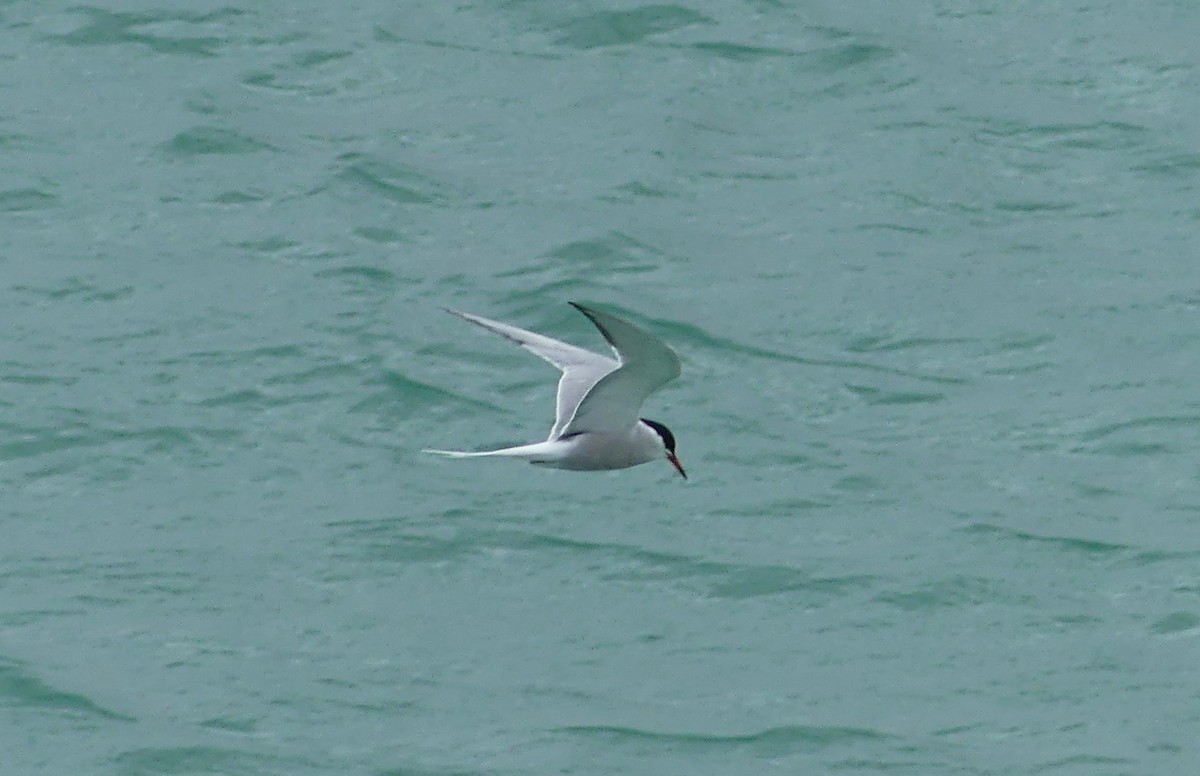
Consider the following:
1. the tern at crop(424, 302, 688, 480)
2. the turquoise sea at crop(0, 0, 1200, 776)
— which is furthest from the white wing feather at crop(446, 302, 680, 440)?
the turquoise sea at crop(0, 0, 1200, 776)

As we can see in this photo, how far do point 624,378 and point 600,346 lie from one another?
5592 mm

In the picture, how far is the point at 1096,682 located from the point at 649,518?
304 centimetres

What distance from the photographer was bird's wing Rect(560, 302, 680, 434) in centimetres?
1307

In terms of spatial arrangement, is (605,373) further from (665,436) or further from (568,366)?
(665,436)

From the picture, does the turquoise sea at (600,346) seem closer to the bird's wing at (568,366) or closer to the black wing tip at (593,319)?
the bird's wing at (568,366)

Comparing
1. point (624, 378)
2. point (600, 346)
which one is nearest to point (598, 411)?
point (624, 378)

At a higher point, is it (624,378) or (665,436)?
(624,378)

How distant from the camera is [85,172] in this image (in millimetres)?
21828

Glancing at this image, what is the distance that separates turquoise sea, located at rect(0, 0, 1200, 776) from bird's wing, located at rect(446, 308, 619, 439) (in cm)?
272

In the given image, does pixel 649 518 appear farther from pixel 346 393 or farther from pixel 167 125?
pixel 167 125

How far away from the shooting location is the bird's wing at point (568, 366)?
569 inches

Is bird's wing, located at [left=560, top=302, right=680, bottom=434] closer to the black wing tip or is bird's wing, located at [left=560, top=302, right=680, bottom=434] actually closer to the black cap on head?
the black wing tip

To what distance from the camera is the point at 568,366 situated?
14.8 m

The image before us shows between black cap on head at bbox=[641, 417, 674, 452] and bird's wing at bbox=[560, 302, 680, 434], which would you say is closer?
bird's wing at bbox=[560, 302, 680, 434]
